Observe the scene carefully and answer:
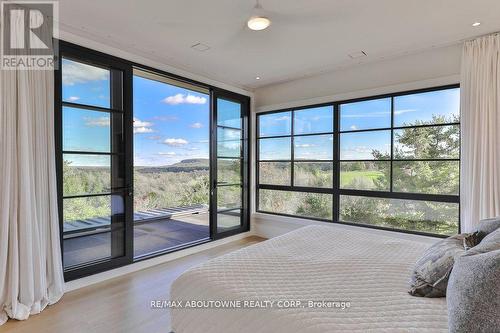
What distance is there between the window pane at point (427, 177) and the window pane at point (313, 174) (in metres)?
0.96

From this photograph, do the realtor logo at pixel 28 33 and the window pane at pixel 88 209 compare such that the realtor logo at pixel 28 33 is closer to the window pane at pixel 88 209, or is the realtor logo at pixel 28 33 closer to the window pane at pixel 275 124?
the window pane at pixel 88 209

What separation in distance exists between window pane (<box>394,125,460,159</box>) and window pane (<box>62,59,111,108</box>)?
378cm

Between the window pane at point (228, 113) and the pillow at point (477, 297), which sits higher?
the window pane at point (228, 113)

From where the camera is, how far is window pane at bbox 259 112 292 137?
15.8 ft

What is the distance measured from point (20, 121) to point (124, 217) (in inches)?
58.5

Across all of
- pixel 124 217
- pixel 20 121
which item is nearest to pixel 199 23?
pixel 20 121

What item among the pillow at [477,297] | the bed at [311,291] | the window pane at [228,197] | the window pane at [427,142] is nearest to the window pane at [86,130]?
the window pane at [228,197]

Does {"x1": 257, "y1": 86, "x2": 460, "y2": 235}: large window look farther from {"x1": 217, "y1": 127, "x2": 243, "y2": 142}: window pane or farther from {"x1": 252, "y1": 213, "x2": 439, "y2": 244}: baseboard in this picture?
{"x1": 217, "y1": 127, "x2": 243, "y2": 142}: window pane

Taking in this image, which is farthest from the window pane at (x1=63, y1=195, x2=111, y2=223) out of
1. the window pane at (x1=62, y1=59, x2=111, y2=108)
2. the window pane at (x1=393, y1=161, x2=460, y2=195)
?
the window pane at (x1=393, y1=161, x2=460, y2=195)

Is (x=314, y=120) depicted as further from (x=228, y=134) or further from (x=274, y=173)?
(x=228, y=134)

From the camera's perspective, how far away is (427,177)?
3441 millimetres

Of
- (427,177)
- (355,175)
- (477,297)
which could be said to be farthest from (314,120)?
(477,297)

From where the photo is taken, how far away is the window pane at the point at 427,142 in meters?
3.29

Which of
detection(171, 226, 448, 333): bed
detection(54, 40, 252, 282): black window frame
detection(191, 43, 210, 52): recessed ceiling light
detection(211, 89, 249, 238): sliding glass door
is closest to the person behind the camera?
detection(171, 226, 448, 333): bed
